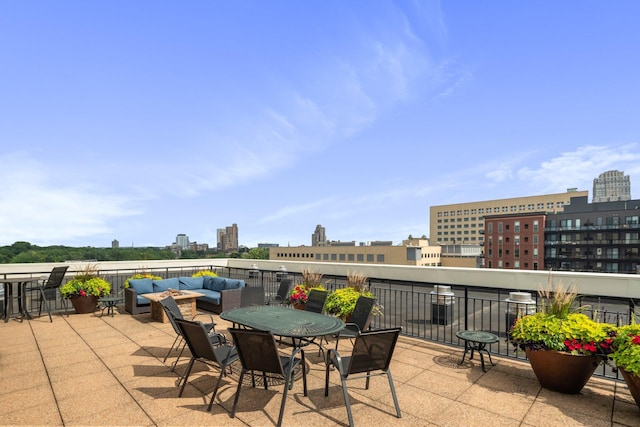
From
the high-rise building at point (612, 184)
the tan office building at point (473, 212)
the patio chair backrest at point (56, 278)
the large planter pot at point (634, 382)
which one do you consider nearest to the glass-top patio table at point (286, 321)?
the large planter pot at point (634, 382)

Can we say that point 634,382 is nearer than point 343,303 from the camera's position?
Yes

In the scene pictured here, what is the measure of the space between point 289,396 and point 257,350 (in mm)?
908

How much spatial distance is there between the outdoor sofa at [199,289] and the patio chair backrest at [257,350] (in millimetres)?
4833

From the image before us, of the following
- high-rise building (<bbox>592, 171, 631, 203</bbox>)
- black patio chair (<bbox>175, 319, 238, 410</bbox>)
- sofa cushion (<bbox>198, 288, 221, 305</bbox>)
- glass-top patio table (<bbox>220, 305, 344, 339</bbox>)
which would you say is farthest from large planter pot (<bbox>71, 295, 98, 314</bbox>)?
high-rise building (<bbox>592, 171, 631, 203</bbox>)

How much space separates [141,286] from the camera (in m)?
8.33

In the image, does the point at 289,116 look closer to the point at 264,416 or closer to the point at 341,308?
the point at 341,308

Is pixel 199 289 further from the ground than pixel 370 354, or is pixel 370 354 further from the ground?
pixel 370 354

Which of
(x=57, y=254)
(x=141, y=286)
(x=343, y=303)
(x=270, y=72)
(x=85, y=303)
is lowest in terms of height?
(x=85, y=303)

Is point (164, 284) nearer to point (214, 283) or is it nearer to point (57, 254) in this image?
point (214, 283)

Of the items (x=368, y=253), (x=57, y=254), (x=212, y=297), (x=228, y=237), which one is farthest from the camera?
(x=228, y=237)

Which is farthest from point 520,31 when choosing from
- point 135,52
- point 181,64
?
point 135,52

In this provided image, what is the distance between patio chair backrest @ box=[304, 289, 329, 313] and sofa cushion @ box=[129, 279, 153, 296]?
4.88m

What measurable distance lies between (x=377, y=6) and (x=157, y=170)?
19.2 meters

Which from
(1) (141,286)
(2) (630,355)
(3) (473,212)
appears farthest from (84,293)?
(3) (473,212)
